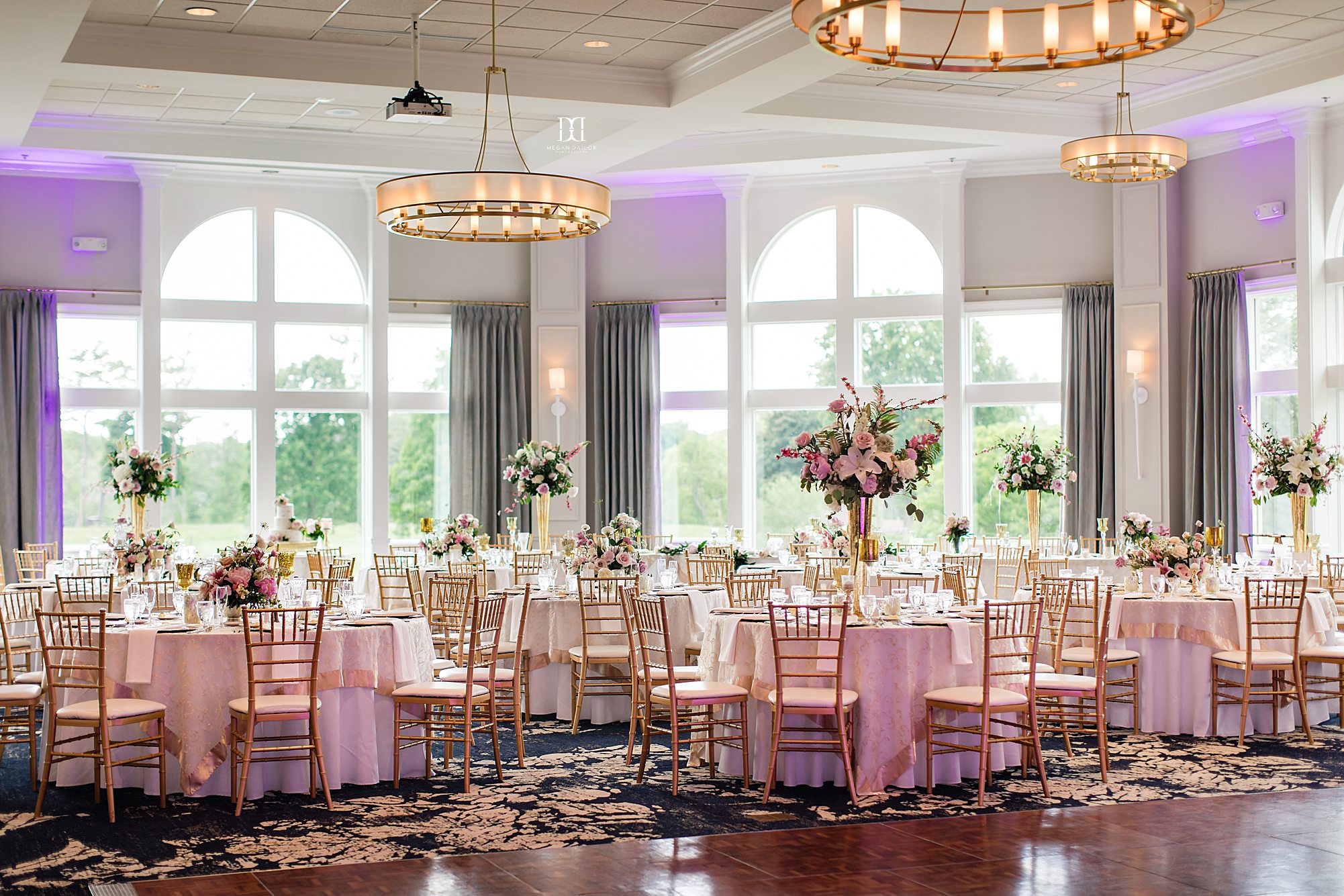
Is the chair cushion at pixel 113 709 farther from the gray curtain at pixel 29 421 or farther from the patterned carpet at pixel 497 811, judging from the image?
the gray curtain at pixel 29 421

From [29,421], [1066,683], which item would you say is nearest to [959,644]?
[1066,683]

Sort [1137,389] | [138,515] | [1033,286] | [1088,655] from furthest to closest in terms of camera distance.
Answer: [1033,286]
[1137,389]
[138,515]
[1088,655]

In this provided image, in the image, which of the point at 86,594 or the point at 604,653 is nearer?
the point at 604,653

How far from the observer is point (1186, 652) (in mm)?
9023

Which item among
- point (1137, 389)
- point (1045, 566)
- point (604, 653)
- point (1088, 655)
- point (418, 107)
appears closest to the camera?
point (1088, 655)

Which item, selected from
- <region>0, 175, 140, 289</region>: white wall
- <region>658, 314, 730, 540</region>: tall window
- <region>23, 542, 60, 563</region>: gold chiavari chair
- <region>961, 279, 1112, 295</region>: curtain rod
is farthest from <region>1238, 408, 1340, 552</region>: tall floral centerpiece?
<region>0, 175, 140, 289</region>: white wall

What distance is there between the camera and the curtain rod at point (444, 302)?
1514cm

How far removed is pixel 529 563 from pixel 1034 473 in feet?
15.9

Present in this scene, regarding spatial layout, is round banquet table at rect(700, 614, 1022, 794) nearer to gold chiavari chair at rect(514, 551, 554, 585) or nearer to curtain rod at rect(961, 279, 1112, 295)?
gold chiavari chair at rect(514, 551, 554, 585)

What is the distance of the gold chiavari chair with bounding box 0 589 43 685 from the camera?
8672mm

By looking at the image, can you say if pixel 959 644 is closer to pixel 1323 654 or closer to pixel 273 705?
pixel 1323 654

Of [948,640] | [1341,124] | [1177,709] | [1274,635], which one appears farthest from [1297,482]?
[948,640]

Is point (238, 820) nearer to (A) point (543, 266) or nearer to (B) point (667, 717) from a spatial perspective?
(B) point (667, 717)

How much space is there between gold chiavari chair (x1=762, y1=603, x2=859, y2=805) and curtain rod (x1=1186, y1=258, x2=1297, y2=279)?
753 cm
